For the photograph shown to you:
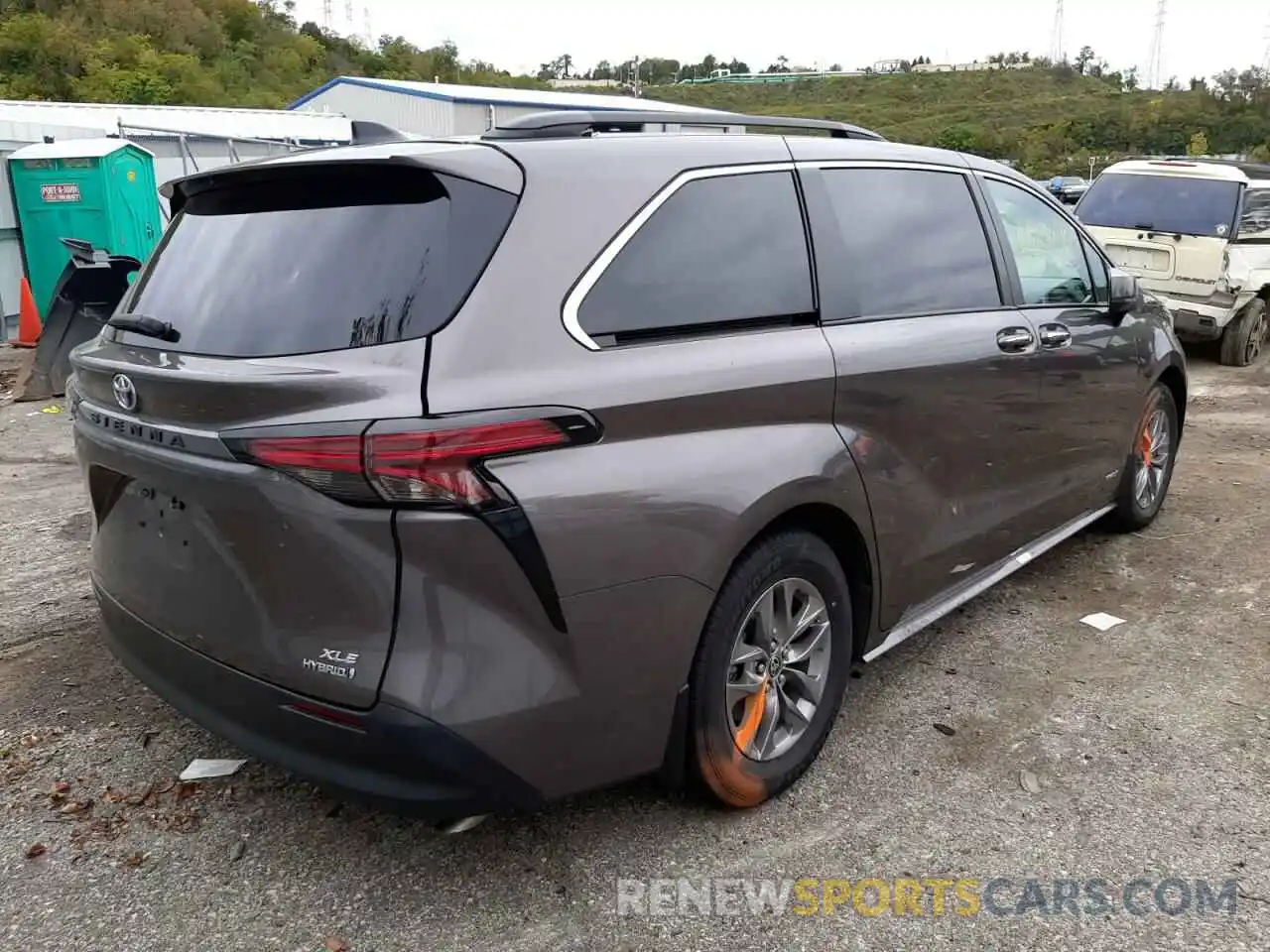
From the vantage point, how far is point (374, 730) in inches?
85.9

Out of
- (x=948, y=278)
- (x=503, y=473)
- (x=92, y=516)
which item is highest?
(x=948, y=278)

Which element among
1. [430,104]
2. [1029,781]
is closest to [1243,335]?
[1029,781]

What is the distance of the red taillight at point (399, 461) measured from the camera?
2.09 metres

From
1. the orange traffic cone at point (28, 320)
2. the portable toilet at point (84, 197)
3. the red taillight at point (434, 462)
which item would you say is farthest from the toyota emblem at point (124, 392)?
the orange traffic cone at point (28, 320)

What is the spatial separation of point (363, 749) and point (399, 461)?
0.63 m

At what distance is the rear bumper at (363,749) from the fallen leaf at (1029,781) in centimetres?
155

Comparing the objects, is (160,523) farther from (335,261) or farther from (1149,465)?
(1149,465)

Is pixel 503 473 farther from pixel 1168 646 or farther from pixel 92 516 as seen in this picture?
pixel 1168 646

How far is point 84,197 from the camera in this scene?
33.4 ft

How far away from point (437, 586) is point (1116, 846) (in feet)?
6.46

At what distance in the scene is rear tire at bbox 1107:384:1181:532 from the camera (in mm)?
4934

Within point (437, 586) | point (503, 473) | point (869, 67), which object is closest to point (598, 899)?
point (437, 586)

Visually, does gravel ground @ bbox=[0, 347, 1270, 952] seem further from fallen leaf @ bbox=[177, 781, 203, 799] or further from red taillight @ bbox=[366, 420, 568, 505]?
red taillight @ bbox=[366, 420, 568, 505]

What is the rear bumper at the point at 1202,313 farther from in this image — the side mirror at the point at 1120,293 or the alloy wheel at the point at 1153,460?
the side mirror at the point at 1120,293
